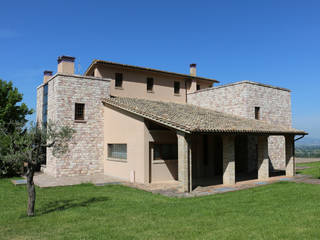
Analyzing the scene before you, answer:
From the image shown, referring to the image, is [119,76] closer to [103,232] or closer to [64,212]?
[64,212]

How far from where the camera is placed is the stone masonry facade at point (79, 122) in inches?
727

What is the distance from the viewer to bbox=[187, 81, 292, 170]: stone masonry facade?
69.2ft

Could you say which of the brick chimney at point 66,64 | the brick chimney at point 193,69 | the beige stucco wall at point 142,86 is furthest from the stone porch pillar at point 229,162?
the brick chimney at point 193,69

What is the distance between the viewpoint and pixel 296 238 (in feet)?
21.5

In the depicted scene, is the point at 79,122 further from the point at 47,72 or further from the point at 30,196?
the point at 30,196

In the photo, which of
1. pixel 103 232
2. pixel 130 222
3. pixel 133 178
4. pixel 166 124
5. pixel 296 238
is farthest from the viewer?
pixel 133 178

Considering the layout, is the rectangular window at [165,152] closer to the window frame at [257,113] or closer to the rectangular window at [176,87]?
the window frame at [257,113]

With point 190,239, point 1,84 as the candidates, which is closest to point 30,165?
point 190,239

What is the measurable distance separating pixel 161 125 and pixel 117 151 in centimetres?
488

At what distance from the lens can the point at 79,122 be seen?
19.1 meters

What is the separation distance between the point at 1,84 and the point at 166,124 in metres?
15.2

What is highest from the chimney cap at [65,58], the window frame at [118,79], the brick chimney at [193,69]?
the brick chimney at [193,69]

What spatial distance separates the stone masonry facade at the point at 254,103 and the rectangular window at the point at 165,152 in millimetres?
6915

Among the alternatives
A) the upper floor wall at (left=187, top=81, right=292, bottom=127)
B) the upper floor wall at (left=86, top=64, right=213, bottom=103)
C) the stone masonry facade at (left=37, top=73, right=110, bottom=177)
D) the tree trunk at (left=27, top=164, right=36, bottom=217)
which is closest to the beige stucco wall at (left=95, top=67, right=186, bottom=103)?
the upper floor wall at (left=86, top=64, right=213, bottom=103)
